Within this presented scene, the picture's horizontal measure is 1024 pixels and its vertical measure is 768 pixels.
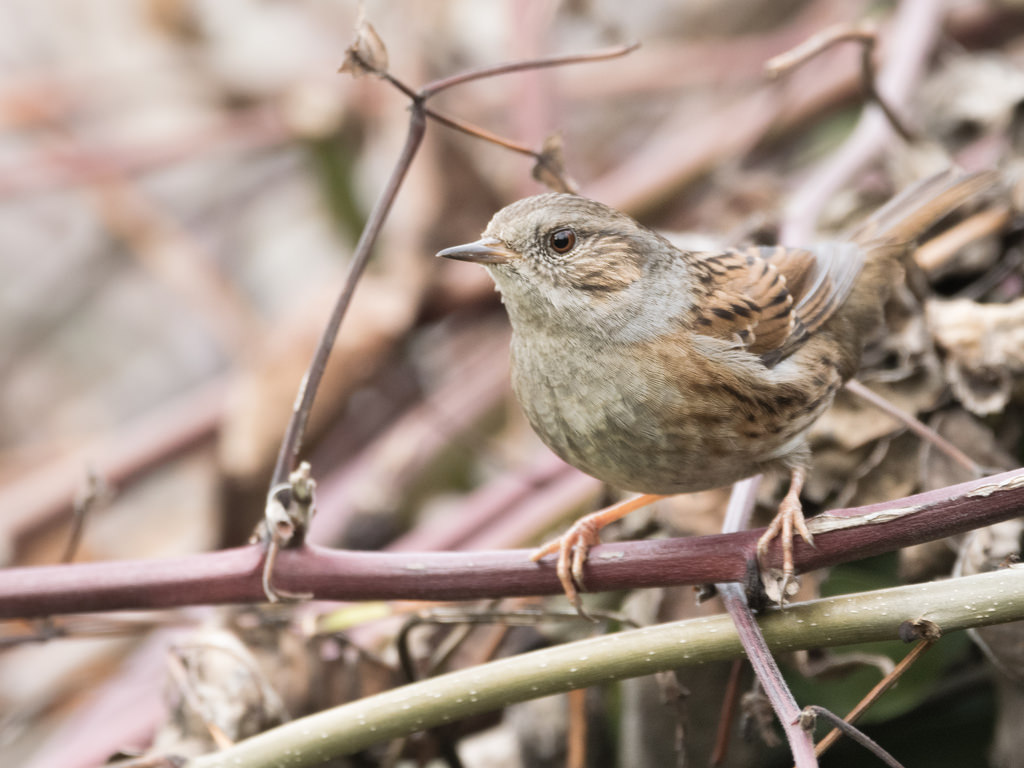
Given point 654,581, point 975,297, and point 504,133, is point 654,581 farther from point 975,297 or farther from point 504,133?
point 504,133

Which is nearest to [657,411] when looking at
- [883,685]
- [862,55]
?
[883,685]

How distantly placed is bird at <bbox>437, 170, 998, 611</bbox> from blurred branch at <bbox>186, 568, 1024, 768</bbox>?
189 millimetres

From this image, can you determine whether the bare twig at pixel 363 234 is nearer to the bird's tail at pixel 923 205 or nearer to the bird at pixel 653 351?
the bird at pixel 653 351

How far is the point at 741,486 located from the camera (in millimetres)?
2150

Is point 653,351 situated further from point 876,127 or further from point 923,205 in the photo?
point 876,127

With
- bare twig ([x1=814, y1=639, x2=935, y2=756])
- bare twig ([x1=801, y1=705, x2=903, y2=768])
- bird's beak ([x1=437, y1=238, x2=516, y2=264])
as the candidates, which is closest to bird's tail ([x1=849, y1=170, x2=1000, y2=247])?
bird's beak ([x1=437, y1=238, x2=516, y2=264])

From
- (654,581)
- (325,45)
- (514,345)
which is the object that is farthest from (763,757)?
(325,45)

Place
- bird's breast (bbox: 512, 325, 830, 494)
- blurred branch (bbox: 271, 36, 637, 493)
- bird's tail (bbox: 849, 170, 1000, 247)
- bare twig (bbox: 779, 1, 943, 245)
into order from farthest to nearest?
bare twig (bbox: 779, 1, 943, 245) < bird's tail (bbox: 849, 170, 1000, 247) < bird's breast (bbox: 512, 325, 830, 494) < blurred branch (bbox: 271, 36, 637, 493)

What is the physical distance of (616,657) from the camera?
160 centimetres

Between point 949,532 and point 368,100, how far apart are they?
3.51m

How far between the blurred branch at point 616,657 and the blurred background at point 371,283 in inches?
21.0

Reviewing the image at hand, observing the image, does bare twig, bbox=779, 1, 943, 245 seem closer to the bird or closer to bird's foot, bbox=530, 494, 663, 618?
the bird

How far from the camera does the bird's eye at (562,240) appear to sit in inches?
83.9

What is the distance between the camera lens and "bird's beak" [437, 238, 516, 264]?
2035mm
